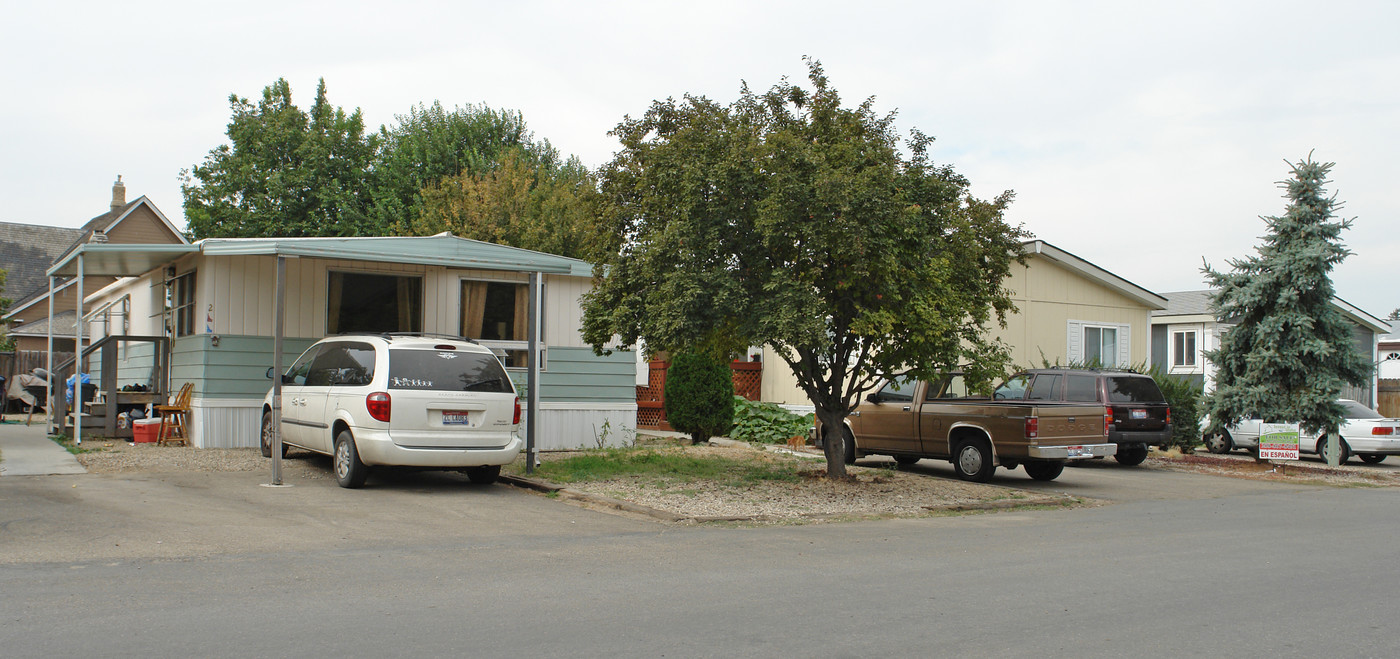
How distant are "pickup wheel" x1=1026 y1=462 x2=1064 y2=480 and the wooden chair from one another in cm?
1269

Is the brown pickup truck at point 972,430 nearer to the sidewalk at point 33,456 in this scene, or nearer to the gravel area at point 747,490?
the gravel area at point 747,490

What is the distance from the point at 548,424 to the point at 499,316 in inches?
77.5

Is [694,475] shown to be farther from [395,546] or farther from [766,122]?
[395,546]

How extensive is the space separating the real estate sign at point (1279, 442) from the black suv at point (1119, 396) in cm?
175

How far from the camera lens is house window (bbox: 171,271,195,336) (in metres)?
15.8

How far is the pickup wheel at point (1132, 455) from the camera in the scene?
1838cm

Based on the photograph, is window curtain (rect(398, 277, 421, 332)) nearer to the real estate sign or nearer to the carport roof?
the carport roof

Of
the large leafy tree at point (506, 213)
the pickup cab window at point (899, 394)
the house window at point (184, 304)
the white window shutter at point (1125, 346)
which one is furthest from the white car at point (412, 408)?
the white window shutter at point (1125, 346)

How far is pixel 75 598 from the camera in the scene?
20.1ft

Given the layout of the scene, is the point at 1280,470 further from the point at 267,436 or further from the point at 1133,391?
the point at 267,436

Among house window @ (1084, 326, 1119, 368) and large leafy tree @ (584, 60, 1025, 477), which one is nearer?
large leafy tree @ (584, 60, 1025, 477)

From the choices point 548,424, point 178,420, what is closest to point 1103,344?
point 548,424

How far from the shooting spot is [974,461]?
1494 cm

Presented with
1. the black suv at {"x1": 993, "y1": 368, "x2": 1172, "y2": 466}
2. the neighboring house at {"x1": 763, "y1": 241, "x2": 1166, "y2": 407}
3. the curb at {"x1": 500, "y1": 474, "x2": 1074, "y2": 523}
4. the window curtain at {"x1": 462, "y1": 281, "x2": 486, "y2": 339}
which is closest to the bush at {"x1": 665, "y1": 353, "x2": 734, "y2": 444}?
the neighboring house at {"x1": 763, "y1": 241, "x2": 1166, "y2": 407}
